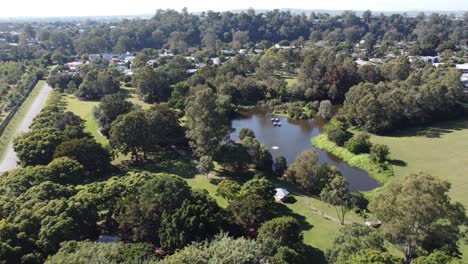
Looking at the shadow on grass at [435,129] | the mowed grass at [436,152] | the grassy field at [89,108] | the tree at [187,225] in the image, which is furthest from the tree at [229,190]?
the shadow on grass at [435,129]

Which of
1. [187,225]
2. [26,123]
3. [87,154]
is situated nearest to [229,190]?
[187,225]

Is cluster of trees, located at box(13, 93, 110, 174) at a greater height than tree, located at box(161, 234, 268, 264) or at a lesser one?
lesser

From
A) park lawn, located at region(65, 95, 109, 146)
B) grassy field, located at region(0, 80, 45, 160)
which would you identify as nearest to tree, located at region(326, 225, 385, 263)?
park lawn, located at region(65, 95, 109, 146)

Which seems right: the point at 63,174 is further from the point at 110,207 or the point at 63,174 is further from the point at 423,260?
the point at 423,260

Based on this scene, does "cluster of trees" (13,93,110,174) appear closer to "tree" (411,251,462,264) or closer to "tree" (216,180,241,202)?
"tree" (216,180,241,202)

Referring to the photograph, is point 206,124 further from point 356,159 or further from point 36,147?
point 356,159

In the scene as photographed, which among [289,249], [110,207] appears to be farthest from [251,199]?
[110,207]

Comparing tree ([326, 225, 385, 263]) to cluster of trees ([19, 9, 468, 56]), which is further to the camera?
cluster of trees ([19, 9, 468, 56])
